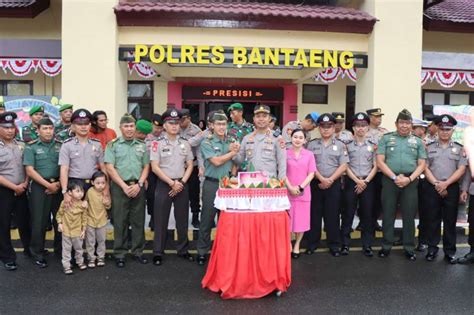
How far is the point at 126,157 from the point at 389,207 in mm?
3531

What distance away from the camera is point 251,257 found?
14.8ft

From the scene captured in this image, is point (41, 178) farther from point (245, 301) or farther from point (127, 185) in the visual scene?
point (245, 301)

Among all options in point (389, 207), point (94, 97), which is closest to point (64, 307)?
point (389, 207)

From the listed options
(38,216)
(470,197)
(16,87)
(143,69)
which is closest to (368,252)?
(470,197)

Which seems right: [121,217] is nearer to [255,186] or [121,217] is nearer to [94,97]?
[255,186]

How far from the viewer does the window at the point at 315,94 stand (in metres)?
13.4

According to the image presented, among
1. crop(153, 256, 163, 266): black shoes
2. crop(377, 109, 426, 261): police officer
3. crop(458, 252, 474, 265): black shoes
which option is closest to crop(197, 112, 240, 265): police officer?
crop(153, 256, 163, 266): black shoes

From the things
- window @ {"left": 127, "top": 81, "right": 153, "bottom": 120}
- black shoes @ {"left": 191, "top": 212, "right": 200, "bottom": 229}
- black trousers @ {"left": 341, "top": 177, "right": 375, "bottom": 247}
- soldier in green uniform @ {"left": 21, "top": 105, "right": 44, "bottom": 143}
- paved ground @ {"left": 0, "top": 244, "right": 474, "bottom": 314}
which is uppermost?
window @ {"left": 127, "top": 81, "right": 153, "bottom": 120}

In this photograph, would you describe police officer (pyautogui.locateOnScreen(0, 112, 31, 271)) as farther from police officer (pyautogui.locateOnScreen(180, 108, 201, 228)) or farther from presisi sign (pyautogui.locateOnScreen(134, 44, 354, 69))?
presisi sign (pyautogui.locateOnScreen(134, 44, 354, 69))

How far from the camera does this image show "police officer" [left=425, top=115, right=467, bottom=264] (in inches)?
230

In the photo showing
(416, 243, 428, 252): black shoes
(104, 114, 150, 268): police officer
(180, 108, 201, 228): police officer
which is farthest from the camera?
(180, 108, 201, 228): police officer

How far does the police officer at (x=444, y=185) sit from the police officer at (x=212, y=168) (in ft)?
9.03

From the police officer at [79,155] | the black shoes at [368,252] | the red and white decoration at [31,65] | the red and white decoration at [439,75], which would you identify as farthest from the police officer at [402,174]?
the red and white decoration at [31,65]

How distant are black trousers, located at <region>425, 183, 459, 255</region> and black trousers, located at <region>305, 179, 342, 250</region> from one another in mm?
1203
